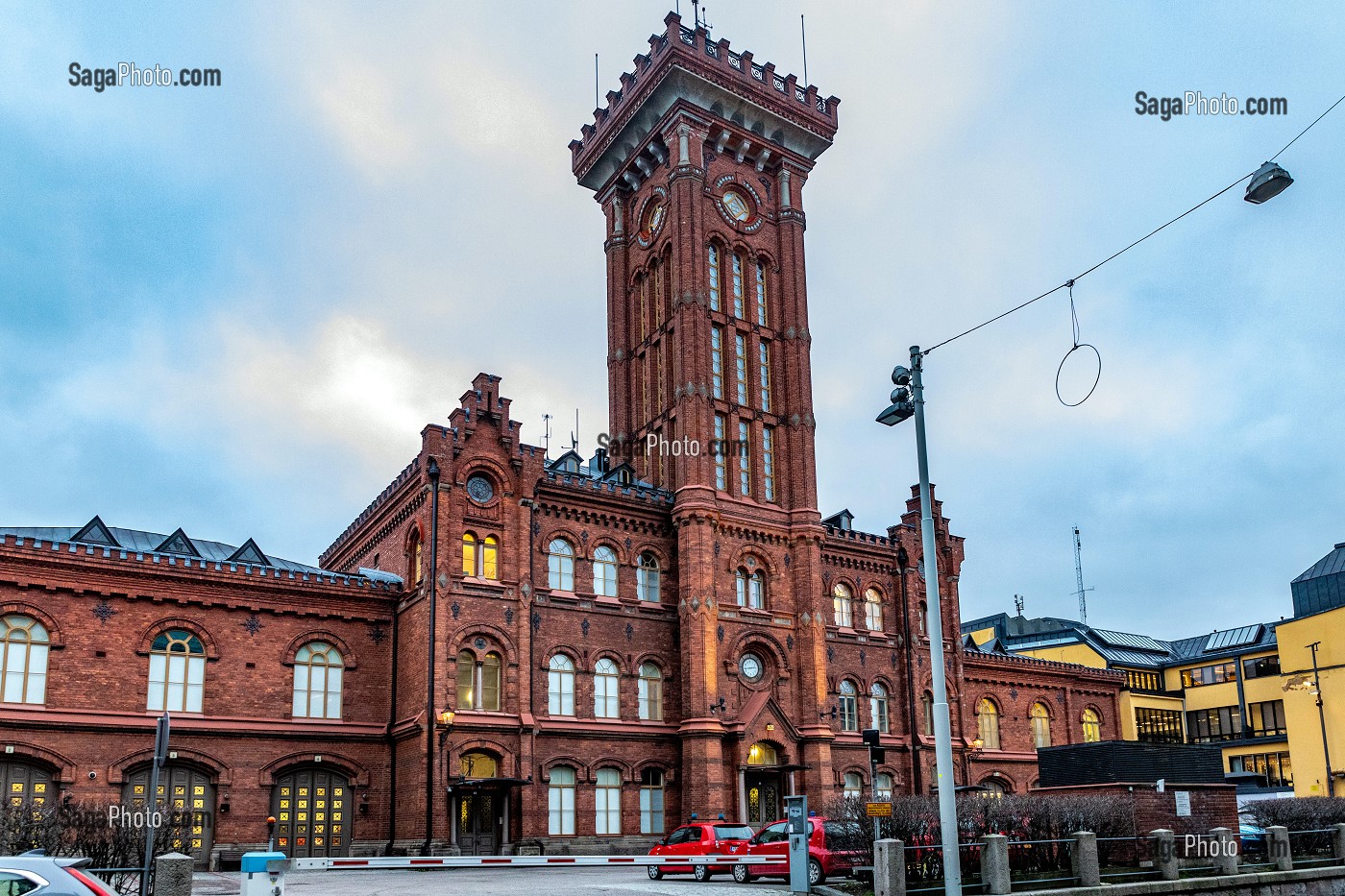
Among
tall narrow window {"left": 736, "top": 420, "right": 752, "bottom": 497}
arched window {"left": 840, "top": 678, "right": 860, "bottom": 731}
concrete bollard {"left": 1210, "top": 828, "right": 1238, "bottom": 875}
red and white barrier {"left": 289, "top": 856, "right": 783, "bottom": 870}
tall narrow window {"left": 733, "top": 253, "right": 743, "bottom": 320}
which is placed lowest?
red and white barrier {"left": 289, "top": 856, "right": 783, "bottom": 870}

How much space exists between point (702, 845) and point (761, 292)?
28.8m

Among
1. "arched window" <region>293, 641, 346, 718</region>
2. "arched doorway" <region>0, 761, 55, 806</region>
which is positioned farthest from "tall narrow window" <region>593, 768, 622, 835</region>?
"arched doorway" <region>0, 761, 55, 806</region>

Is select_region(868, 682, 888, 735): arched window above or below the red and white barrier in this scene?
above

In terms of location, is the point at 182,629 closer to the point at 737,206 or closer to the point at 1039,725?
the point at 737,206

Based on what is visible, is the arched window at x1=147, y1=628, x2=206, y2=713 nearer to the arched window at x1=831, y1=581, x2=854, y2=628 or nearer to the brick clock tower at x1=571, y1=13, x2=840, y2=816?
the brick clock tower at x1=571, y1=13, x2=840, y2=816

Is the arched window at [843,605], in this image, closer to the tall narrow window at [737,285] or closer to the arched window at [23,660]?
the tall narrow window at [737,285]

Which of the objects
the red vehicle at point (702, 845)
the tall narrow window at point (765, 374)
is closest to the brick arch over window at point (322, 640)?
the red vehicle at point (702, 845)

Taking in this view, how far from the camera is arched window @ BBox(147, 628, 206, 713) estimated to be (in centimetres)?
3644

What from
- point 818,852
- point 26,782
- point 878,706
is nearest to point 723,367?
point 878,706

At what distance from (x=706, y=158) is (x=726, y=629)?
21262mm

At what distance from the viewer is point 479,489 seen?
136 ft

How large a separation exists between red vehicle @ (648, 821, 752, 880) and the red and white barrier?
22 cm

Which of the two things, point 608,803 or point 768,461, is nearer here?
point 608,803

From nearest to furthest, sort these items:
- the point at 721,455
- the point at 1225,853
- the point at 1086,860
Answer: the point at 1086,860
the point at 1225,853
the point at 721,455
